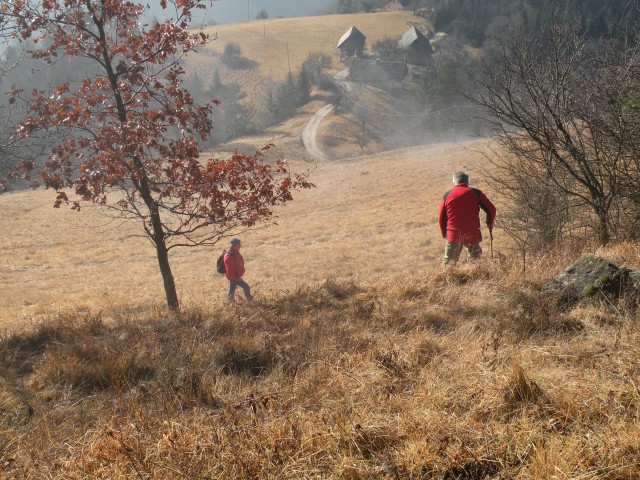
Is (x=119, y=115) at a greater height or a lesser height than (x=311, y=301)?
greater

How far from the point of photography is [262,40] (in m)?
109

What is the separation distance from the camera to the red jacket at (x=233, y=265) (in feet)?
31.1

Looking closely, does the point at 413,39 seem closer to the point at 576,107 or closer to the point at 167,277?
the point at 576,107

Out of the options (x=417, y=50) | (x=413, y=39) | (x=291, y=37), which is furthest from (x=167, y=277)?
(x=291, y=37)

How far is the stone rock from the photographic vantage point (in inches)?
170

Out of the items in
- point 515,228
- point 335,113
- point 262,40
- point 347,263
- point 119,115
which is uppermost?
point 262,40

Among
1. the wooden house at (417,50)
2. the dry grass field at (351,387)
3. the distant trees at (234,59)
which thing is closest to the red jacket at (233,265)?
the dry grass field at (351,387)

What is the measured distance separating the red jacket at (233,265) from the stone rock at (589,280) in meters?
6.25

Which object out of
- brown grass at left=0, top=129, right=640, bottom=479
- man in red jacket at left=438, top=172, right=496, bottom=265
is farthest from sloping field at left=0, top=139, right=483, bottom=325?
brown grass at left=0, top=129, right=640, bottom=479

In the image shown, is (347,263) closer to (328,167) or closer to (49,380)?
(49,380)

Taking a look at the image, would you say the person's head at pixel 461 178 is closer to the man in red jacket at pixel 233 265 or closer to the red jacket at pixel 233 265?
the man in red jacket at pixel 233 265

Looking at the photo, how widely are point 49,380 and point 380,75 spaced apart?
89768 mm

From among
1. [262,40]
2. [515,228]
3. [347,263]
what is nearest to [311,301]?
[515,228]

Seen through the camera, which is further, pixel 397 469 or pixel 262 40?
pixel 262 40
